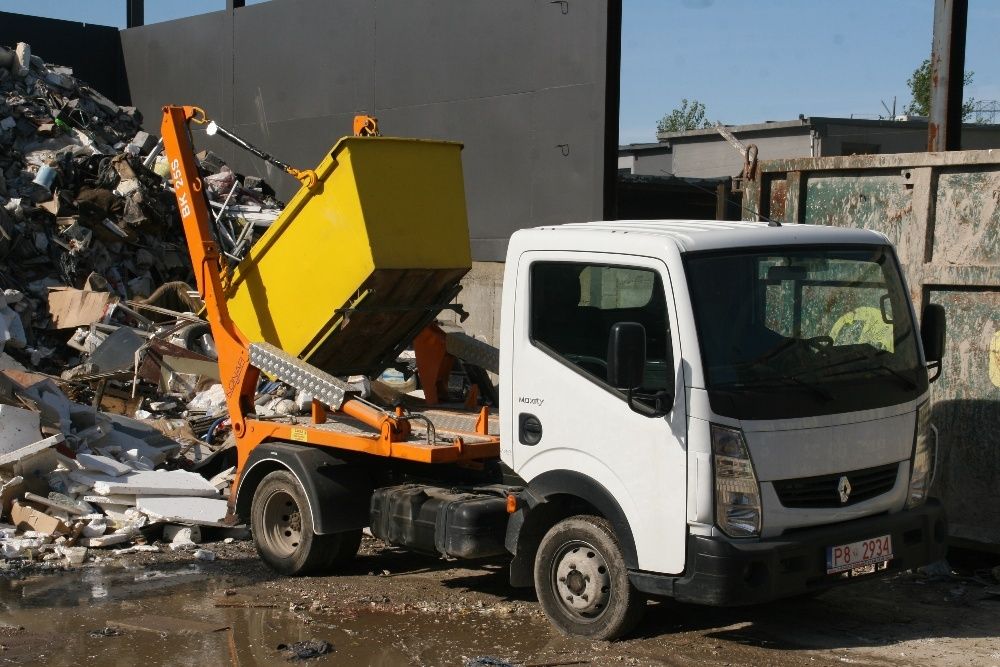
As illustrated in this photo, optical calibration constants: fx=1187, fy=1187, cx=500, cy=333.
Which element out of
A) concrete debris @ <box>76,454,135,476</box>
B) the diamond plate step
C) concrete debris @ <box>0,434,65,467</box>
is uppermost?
the diamond plate step

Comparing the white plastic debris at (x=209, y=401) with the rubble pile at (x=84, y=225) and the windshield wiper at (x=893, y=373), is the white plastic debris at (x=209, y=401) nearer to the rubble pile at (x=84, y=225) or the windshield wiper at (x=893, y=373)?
the rubble pile at (x=84, y=225)

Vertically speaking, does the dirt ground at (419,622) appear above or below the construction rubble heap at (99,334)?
below

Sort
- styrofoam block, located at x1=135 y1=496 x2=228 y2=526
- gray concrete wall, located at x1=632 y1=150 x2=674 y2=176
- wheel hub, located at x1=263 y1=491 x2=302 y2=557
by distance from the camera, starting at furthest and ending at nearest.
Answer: gray concrete wall, located at x1=632 y1=150 x2=674 y2=176 < styrofoam block, located at x1=135 y1=496 x2=228 y2=526 < wheel hub, located at x1=263 y1=491 x2=302 y2=557

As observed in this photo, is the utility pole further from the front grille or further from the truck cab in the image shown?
the front grille

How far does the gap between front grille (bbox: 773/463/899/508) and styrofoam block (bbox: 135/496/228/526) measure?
458 cm

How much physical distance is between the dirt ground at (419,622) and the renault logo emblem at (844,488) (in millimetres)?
799

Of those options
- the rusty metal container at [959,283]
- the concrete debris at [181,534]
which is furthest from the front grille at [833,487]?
the concrete debris at [181,534]

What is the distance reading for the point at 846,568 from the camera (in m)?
5.76

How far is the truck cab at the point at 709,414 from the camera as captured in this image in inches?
219

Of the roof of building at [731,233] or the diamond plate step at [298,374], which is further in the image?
the diamond plate step at [298,374]

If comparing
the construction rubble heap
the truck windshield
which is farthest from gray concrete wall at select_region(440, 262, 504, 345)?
the truck windshield

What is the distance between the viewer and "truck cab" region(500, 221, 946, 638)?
555 cm

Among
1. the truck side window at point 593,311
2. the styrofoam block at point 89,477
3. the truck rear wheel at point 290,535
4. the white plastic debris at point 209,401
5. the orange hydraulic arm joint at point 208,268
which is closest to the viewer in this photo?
the truck side window at point 593,311

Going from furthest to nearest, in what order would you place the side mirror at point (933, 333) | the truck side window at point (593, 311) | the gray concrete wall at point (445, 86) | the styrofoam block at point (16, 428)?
the gray concrete wall at point (445, 86)
the styrofoam block at point (16, 428)
the side mirror at point (933, 333)
the truck side window at point (593, 311)
